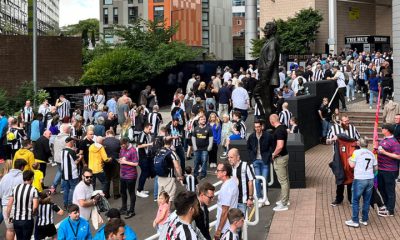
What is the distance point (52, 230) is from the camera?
10.3 metres

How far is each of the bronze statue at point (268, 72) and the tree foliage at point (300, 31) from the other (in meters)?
36.8

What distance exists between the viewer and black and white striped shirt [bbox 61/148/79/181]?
12891 mm

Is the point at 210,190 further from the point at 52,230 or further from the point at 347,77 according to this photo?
the point at 347,77

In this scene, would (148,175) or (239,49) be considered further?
(239,49)

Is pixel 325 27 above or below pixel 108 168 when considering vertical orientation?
above

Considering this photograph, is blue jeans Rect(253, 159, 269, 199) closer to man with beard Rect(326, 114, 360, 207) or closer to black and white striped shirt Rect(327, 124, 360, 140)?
man with beard Rect(326, 114, 360, 207)

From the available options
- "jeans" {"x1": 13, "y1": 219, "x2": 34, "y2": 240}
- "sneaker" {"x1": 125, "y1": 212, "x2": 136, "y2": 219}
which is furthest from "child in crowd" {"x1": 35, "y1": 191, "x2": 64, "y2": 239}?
"sneaker" {"x1": 125, "y1": 212, "x2": 136, "y2": 219}

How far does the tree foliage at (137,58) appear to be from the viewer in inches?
1324

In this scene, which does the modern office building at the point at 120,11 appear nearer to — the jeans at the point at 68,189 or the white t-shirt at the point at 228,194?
the jeans at the point at 68,189

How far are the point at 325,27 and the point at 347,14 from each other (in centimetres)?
268

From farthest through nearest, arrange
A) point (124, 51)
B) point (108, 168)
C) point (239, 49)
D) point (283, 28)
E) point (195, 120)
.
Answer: point (239, 49) → point (283, 28) → point (124, 51) → point (195, 120) → point (108, 168)

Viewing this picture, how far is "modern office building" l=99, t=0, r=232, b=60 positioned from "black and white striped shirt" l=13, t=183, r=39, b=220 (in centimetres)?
7113

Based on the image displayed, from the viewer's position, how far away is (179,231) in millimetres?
6281

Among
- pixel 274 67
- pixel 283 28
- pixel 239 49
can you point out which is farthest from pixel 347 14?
pixel 239 49
